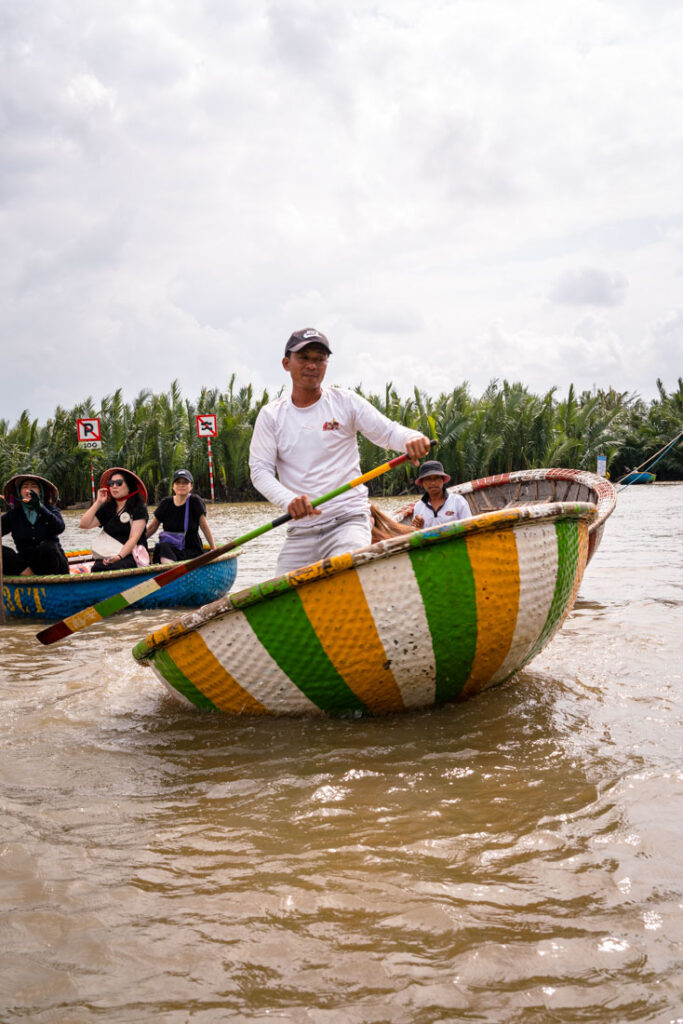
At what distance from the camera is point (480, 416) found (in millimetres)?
20359

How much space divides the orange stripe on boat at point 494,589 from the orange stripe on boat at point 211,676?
91cm

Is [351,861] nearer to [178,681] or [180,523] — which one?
[178,681]

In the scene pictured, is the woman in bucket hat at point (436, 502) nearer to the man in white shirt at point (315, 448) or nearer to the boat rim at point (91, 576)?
the boat rim at point (91, 576)

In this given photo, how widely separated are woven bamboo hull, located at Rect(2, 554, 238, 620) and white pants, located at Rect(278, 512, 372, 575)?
2987mm

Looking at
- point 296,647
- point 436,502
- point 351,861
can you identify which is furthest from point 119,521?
point 351,861

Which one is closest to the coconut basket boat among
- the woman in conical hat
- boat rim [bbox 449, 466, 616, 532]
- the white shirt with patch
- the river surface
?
the river surface

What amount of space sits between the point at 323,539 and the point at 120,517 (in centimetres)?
385

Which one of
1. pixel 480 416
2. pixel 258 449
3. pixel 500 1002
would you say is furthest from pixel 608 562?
pixel 480 416

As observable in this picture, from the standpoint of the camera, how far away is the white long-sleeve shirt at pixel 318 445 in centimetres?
348

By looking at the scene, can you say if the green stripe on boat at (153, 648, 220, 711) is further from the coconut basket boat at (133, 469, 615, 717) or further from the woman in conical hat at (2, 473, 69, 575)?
the woman in conical hat at (2, 473, 69, 575)

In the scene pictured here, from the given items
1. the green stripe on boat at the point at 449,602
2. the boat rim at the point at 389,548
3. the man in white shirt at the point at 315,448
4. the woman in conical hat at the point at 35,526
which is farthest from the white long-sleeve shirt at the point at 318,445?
the woman in conical hat at the point at 35,526

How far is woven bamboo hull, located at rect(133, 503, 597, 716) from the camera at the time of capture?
9.34ft

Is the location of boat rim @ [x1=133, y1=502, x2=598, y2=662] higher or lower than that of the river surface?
higher

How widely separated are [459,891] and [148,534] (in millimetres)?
5656
